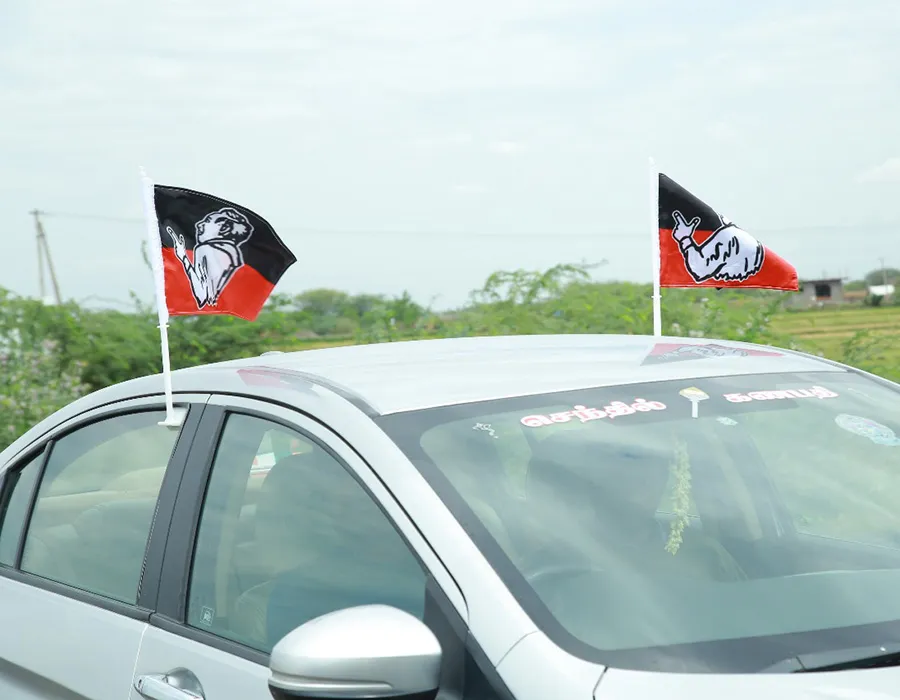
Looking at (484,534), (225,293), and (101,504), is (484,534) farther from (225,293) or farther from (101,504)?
(225,293)

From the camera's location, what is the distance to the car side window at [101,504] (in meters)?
3.25

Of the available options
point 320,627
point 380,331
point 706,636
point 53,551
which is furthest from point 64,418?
point 380,331

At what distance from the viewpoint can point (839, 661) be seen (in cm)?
210

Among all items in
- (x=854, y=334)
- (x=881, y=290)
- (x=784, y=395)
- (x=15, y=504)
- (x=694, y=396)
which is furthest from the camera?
(x=881, y=290)

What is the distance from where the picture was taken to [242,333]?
14125 mm

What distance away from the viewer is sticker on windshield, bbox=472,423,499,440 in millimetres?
2650

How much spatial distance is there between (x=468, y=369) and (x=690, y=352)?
26.3 inches

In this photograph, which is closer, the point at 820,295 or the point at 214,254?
the point at 214,254

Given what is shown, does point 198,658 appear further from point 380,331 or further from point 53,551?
Result: point 380,331

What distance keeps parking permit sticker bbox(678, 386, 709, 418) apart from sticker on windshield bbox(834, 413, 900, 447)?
361 millimetres

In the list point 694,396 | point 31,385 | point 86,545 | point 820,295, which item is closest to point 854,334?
point 820,295

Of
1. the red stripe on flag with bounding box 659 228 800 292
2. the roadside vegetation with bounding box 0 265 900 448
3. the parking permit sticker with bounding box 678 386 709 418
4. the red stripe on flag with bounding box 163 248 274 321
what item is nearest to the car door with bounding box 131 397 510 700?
the parking permit sticker with bounding box 678 386 709 418

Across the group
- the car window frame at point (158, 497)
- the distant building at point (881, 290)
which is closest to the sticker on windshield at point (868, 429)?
the car window frame at point (158, 497)

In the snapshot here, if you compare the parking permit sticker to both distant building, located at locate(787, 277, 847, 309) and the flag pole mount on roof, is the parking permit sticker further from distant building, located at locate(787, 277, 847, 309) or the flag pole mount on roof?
distant building, located at locate(787, 277, 847, 309)
